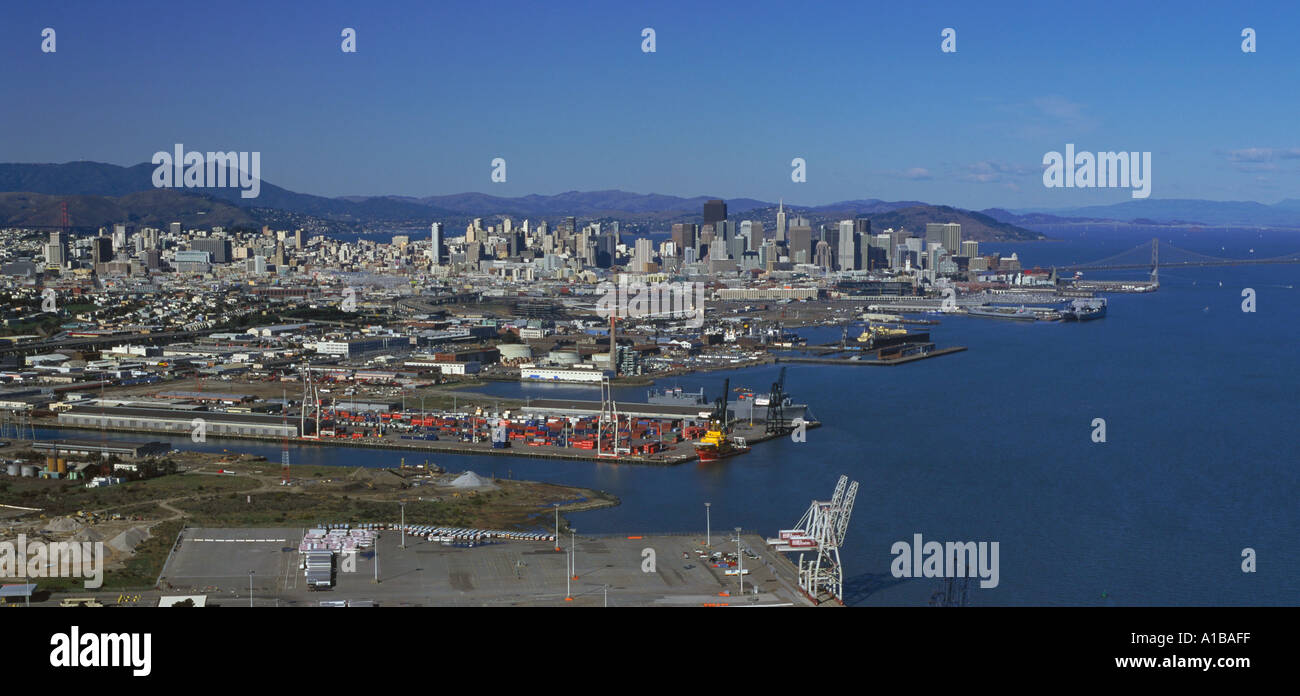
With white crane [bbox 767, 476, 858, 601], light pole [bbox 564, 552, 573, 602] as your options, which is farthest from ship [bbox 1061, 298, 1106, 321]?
light pole [bbox 564, 552, 573, 602]

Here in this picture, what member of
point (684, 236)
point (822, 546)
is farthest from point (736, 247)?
point (822, 546)

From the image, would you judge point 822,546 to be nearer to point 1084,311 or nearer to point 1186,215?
point 1084,311

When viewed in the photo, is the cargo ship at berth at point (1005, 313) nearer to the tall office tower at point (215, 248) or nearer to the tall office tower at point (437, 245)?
the tall office tower at point (437, 245)

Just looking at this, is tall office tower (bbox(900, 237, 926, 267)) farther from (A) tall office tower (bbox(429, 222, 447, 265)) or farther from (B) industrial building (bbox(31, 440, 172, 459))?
(B) industrial building (bbox(31, 440, 172, 459))

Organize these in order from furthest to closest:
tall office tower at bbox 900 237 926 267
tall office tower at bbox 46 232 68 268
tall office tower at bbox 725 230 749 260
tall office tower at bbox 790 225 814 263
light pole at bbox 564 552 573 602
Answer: tall office tower at bbox 725 230 749 260, tall office tower at bbox 790 225 814 263, tall office tower at bbox 900 237 926 267, tall office tower at bbox 46 232 68 268, light pole at bbox 564 552 573 602

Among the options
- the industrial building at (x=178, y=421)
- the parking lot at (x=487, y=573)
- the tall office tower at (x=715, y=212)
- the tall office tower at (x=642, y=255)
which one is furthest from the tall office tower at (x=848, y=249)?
the parking lot at (x=487, y=573)
